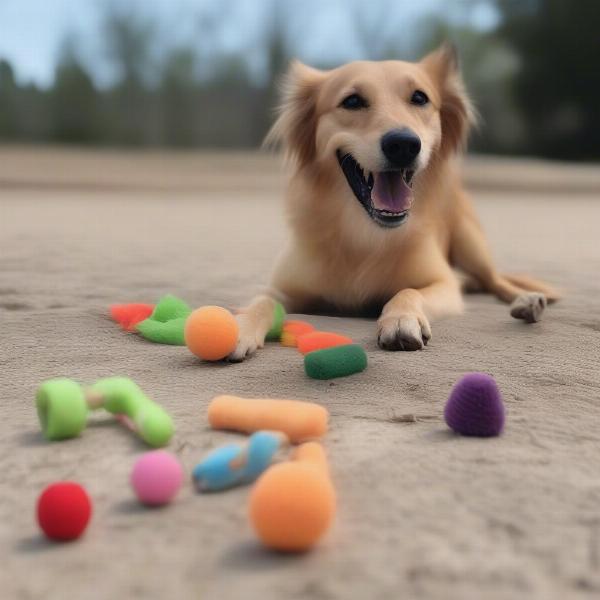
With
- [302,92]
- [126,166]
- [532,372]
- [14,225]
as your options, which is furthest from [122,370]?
[126,166]

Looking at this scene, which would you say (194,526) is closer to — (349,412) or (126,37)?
(349,412)

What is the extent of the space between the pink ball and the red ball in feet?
0.36

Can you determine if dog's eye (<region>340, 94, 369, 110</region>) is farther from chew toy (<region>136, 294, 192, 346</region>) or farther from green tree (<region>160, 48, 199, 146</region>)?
green tree (<region>160, 48, 199, 146</region>)

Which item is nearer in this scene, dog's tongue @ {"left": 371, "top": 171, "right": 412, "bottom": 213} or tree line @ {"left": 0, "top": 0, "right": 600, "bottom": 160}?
dog's tongue @ {"left": 371, "top": 171, "right": 412, "bottom": 213}

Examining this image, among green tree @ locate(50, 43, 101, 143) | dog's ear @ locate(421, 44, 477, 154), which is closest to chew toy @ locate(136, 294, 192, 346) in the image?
dog's ear @ locate(421, 44, 477, 154)

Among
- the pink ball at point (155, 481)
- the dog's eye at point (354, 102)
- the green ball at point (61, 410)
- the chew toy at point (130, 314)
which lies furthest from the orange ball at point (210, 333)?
the dog's eye at point (354, 102)

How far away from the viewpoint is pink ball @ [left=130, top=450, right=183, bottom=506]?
1.32 meters

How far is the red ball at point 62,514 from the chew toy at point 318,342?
1200mm

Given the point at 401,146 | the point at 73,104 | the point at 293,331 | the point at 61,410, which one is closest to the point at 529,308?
the point at 401,146

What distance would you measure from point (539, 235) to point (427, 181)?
160 inches

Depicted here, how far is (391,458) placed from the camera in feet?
5.02

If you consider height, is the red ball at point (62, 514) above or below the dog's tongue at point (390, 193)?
below

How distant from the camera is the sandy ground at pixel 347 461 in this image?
112cm

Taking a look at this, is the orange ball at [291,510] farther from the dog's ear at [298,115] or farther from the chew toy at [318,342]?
the dog's ear at [298,115]
